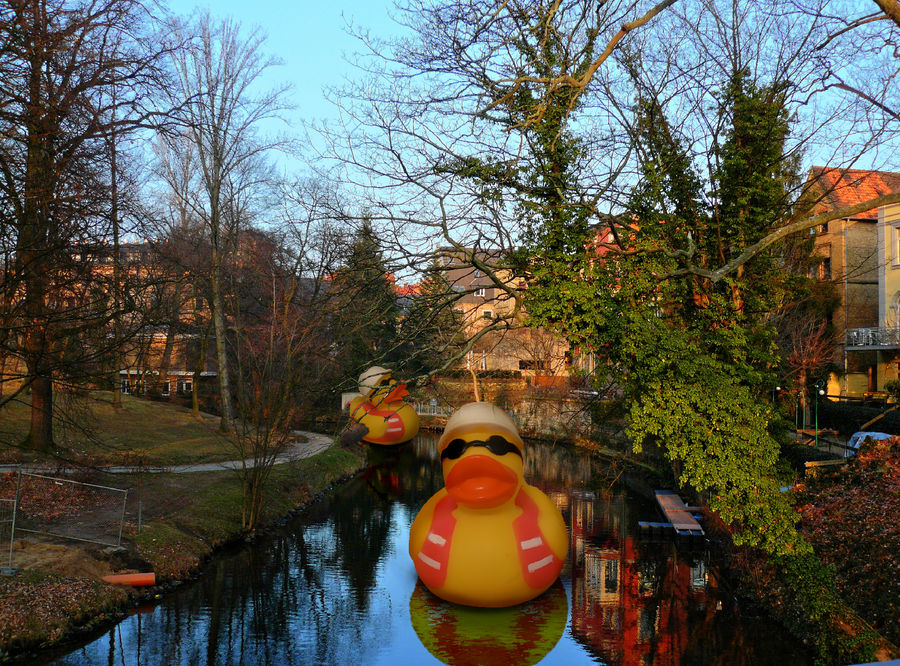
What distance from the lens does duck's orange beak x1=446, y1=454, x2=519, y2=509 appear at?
10.5 m

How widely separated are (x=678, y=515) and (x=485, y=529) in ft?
26.2

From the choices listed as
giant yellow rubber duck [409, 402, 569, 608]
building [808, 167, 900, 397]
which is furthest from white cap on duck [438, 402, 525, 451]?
building [808, 167, 900, 397]

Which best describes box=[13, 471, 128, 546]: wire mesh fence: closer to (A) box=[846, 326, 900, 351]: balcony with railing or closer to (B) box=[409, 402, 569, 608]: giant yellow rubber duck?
(B) box=[409, 402, 569, 608]: giant yellow rubber duck

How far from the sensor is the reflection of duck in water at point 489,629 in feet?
32.5

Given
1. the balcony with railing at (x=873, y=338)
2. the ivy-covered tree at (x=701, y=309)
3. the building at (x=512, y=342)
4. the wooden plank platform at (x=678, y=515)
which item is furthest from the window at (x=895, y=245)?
the ivy-covered tree at (x=701, y=309)

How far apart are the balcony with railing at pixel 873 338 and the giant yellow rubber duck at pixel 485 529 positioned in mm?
22971

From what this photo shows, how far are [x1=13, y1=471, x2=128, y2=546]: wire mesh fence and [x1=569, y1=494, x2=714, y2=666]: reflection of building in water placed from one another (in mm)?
8348

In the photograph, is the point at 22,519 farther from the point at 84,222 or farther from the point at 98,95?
the point at 98,95

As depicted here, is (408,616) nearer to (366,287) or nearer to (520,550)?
(520,550)

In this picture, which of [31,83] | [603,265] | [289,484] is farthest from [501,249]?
[289,484]

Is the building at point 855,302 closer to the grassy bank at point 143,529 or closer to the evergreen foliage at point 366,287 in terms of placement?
the grassy bank at point 143,529

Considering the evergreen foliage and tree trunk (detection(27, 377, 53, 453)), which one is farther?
tree trunk (detection(27, 377, 53, 453))

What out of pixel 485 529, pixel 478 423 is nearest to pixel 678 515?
pixel 485 529

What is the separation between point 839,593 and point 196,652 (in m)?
9.71
